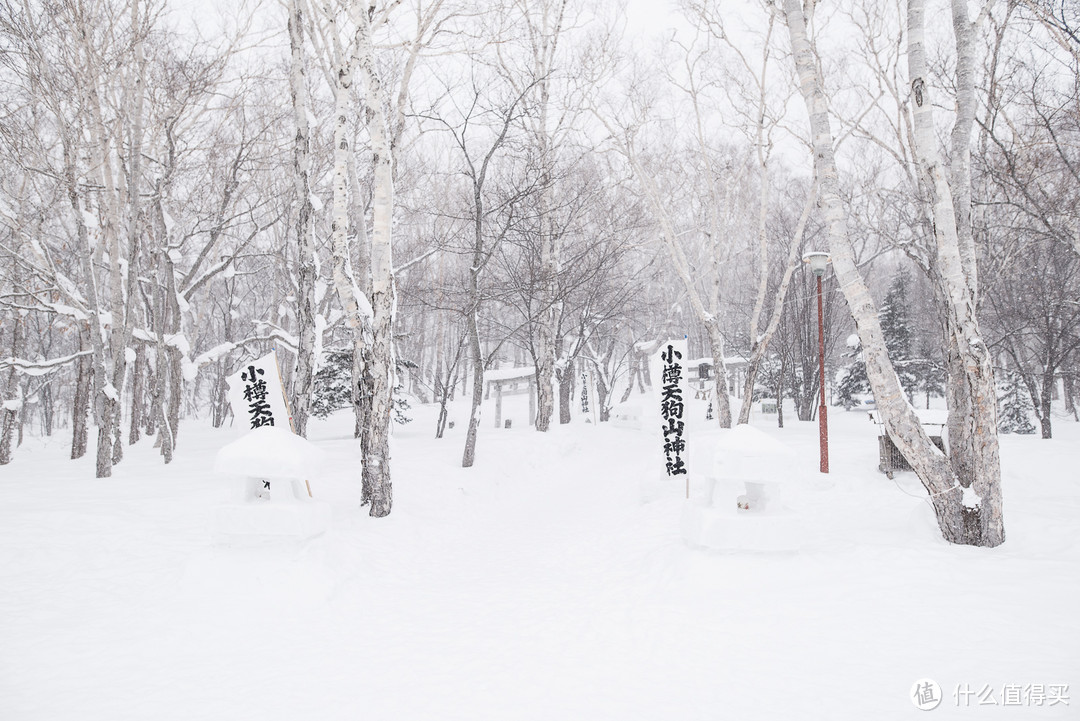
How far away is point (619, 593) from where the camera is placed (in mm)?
5410

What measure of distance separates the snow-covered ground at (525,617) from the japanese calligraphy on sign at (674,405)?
1.76m

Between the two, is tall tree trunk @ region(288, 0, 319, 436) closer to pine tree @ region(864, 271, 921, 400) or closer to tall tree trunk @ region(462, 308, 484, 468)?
tall tree trunk @ region(462, 308, 484, 468)

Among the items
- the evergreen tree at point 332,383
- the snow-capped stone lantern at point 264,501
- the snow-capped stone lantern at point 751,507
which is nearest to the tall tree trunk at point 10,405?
the evergreen tree at point 332,383

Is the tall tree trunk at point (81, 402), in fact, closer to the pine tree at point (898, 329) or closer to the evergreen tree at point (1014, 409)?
the pine tree at point (898, 329)

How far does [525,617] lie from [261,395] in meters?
5.02

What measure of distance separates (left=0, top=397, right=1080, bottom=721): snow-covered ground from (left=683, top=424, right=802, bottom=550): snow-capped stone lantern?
137mm

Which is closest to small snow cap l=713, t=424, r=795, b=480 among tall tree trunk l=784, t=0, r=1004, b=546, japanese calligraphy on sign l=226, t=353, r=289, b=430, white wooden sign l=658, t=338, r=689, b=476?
tall tree trunk l=784, t=0, r=1004, b=546

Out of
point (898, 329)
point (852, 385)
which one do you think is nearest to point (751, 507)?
point (852, 385)

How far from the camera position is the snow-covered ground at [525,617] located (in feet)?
11.2

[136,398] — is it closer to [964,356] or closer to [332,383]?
[332,383]

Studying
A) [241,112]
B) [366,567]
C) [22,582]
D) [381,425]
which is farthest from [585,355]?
[22,582]

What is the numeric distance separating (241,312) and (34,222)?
65.0ft

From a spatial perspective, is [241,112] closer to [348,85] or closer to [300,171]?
[300,171]

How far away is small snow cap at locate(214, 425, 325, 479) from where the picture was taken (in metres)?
5.54
